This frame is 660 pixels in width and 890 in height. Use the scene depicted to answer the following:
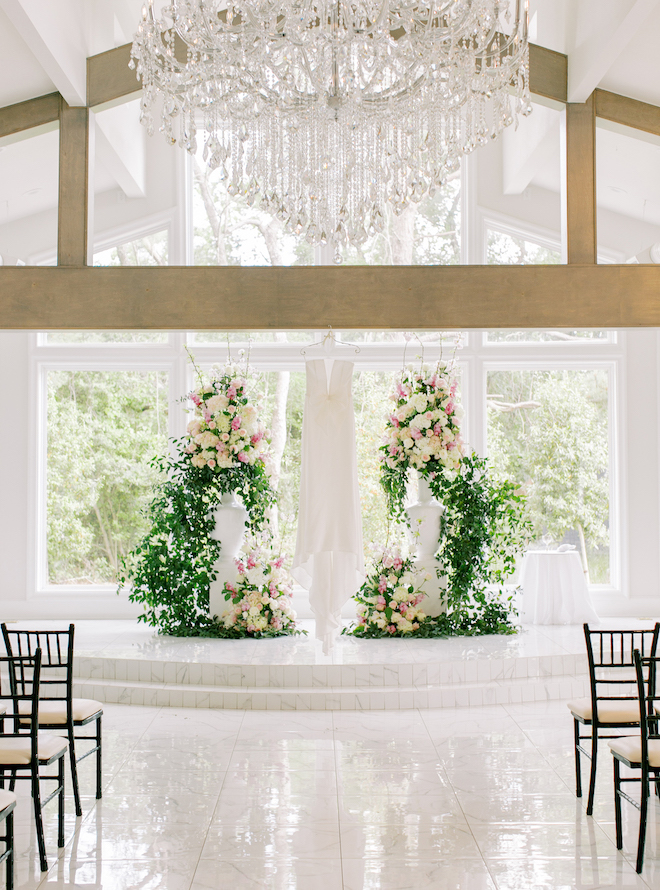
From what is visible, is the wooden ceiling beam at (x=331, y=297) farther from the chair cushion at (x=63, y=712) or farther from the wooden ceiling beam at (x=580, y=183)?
the chair cushion at (x=63, y=712)

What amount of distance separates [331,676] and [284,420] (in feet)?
9.50

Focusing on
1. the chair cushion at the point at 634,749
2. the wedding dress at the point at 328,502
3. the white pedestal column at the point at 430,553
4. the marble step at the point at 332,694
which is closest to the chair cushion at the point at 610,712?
the chair cushion at the point at 634,749

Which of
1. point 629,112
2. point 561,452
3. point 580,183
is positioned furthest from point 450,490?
point 629,112

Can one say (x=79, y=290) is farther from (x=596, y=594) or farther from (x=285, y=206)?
(x=596, y=594)

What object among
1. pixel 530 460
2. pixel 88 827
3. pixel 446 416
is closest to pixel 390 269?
pixel 446 416

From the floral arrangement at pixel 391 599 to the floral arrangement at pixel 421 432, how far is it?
47 centimetres

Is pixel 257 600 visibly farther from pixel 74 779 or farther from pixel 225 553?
pixel 74 779

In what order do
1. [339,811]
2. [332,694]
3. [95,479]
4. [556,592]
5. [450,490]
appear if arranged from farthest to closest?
1. [95,479]
2. [556,592]
3. [450,490]
4. [332,694]
5. [339,811]

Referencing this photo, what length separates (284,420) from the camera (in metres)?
7.57

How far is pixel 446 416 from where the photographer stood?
6.29 meters

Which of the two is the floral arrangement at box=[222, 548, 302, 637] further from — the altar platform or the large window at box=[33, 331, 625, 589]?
the large window at box=[33, 331, 625, 589]

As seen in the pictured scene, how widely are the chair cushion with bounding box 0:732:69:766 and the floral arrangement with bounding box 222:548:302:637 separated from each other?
111 inches

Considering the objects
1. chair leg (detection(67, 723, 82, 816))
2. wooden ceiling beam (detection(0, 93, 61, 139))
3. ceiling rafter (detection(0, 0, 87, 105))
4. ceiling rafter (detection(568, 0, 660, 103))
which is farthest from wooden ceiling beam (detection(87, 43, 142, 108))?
chair leg (detection(67, 723, 82, 816))

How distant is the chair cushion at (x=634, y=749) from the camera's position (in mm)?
3035
